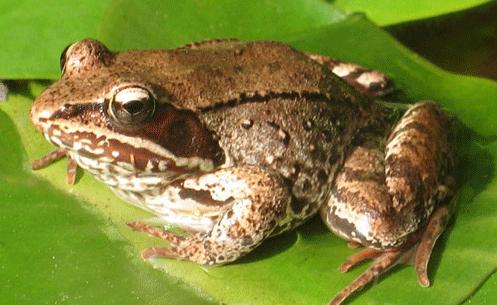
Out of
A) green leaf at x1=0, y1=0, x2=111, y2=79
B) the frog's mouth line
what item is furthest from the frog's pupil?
green leaf at x1=0, y1=0, x2=111, y2=79

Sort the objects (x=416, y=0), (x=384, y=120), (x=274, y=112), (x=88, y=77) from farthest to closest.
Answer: (x=416, y=0)
(x=384, y=120)
(x=274, y=112)
(x=88, y=77)

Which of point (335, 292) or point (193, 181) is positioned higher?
point (193, 181)

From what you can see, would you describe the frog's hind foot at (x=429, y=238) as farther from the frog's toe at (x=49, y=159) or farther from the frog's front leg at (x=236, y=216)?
the frog's toe at (x=49, y=159)

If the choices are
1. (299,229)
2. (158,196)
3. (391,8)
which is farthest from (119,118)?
(391,8)

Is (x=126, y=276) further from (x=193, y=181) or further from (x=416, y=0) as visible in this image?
(x=416, y=0)

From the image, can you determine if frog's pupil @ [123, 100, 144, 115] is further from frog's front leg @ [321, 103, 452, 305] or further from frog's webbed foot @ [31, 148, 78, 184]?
frog's front leg @ [321, 103, 452, 305]

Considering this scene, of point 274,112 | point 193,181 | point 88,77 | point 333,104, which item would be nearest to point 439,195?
point 333,104
